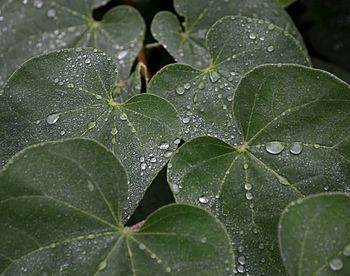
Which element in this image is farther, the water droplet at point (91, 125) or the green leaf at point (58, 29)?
the green leaf at point (58, 29)

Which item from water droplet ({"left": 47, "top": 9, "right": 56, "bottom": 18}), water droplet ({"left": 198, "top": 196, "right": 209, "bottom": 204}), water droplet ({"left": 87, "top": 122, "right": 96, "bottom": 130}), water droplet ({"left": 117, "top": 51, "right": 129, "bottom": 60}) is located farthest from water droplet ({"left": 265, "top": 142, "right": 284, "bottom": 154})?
water droplet ({"left": 47, "top": 9, "right": 56, "bottom": 18})

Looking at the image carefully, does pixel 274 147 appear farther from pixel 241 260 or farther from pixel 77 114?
pixel 77 114

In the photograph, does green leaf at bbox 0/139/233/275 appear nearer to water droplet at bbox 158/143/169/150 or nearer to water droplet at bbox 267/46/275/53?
water droplet at bbox 158/143/169/150

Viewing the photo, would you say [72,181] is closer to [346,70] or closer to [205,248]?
[205,248]

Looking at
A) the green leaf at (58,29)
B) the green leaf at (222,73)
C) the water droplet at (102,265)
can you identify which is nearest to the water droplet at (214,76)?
the green leaf at (222,73)

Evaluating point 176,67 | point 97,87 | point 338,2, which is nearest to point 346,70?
point 338,2

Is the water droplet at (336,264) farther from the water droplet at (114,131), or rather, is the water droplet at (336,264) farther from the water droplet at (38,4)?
the water droplet at (38,4)
